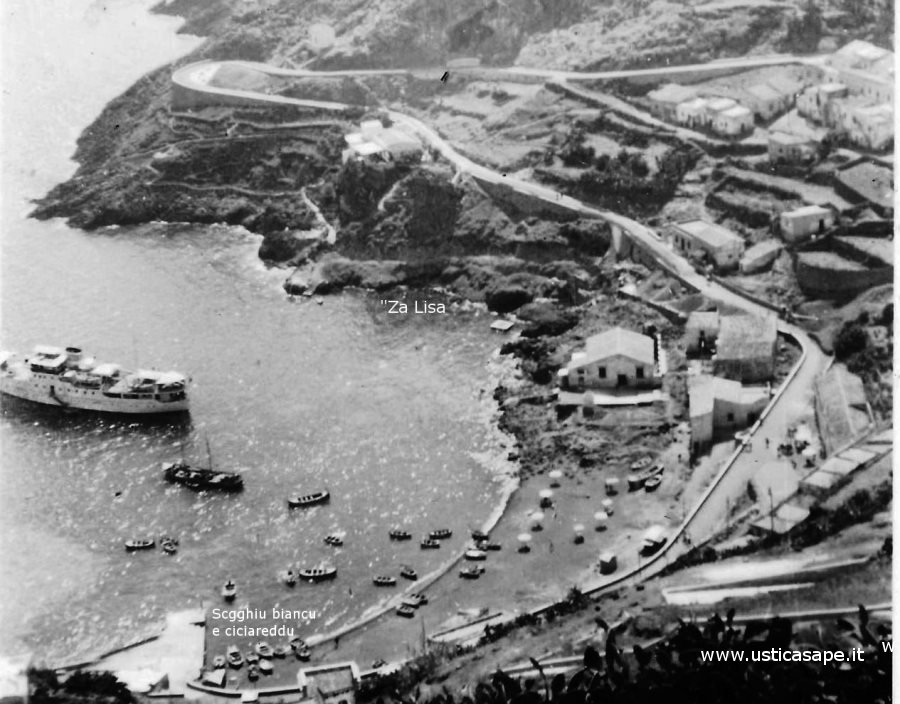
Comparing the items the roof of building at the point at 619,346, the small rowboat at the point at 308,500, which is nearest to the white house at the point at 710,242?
the roof of building at the point at 619,346

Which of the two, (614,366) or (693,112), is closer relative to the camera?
(614,366)

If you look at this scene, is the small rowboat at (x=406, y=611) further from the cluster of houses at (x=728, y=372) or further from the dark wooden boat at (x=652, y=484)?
the cluster of houses at (x=728, y=372)

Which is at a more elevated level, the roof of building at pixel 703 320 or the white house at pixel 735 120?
the white house at pixel 735 120

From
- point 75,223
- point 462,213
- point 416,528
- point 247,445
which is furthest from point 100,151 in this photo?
point 416,528

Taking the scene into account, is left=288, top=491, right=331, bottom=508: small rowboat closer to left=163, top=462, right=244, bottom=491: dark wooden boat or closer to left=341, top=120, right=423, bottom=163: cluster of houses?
left=163, top=462, right=244, bottom=491: dark wooden boat

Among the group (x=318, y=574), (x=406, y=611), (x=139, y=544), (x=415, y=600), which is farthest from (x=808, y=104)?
(x=139, y=544)

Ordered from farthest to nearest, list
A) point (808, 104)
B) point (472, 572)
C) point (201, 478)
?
point (808, 104)
point (201, 478)
point (472, 572)

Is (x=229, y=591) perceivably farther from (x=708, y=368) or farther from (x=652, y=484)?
(x=708, y=368)
